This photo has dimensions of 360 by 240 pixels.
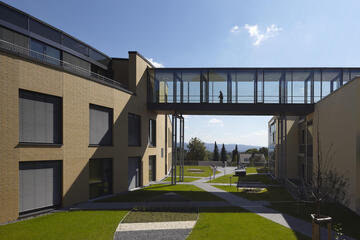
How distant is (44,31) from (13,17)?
2419 millimetres

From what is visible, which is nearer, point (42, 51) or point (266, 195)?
point (42, 51)

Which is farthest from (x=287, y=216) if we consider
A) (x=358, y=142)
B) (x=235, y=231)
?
(x=358, y=142)

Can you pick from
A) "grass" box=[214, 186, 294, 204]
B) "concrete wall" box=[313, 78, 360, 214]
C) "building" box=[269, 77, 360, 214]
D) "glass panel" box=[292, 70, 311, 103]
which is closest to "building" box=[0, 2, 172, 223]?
"grass" box=[214, 186, 294, 204]

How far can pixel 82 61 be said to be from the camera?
73.6ft

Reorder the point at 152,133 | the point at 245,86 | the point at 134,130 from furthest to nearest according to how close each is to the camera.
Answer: the point at 152,133
the point at 245,86
the point at 134,130

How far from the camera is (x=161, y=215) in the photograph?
538 inches

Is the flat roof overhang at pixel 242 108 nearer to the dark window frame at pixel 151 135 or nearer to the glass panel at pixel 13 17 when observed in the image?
the dark window frame at pixel 151 135

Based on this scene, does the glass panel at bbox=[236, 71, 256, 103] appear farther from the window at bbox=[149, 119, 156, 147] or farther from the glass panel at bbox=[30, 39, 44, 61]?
the glass panel at bbox=[30, 39, 44, 61]

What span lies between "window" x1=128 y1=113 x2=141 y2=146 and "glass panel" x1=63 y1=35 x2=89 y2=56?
22.3 ft

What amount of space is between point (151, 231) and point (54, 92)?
931 cm

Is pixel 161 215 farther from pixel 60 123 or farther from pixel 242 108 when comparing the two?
pixel 242 108

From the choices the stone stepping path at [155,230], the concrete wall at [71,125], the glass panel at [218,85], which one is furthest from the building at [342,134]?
the concrete wall at [71,125]

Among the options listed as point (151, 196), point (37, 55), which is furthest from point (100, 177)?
point (37, 55)

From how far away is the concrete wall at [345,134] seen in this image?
1394 cm
